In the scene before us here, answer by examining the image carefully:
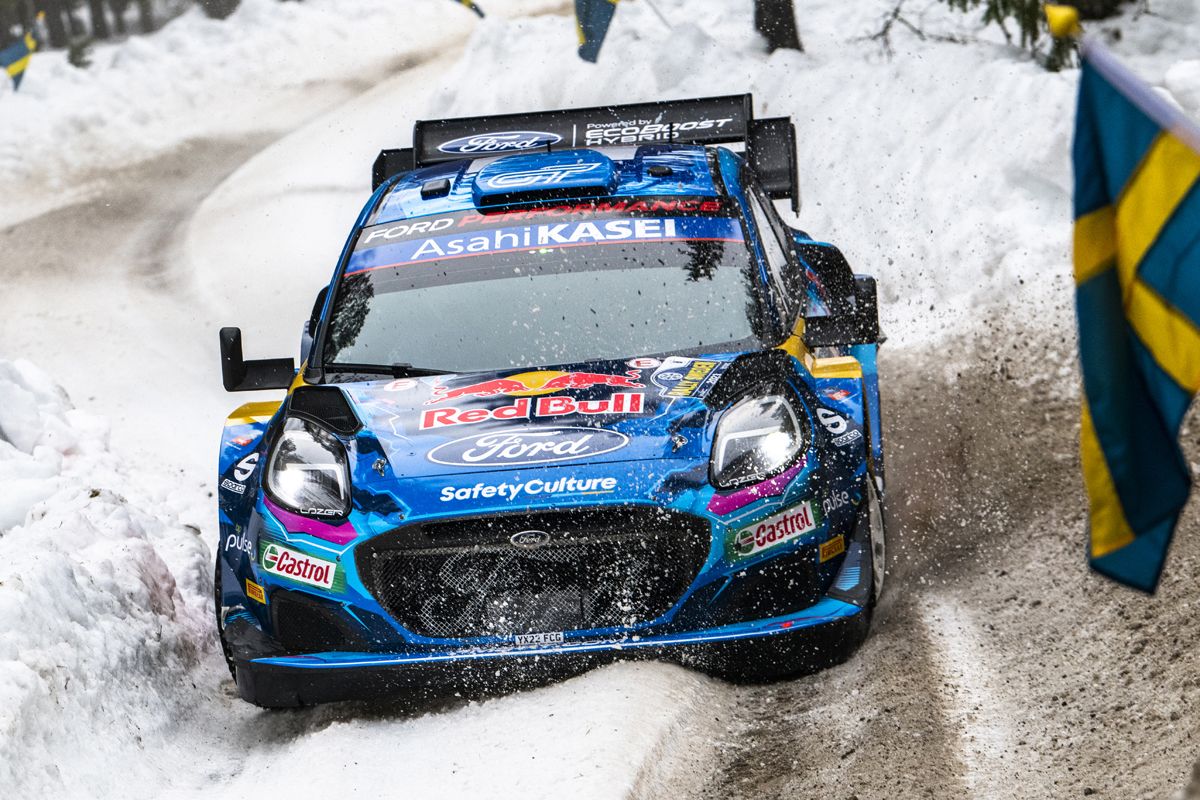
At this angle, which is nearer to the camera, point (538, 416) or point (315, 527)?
point (315, 527)

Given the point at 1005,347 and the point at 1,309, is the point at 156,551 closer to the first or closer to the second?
the point at 1005,347

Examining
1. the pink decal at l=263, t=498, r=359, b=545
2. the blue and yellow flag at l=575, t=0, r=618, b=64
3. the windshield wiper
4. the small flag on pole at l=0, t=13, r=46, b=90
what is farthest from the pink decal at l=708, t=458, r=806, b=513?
the small flag on pole at l=0, t=13, r=46, b=90

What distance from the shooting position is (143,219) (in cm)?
1559

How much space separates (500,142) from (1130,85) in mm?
5112

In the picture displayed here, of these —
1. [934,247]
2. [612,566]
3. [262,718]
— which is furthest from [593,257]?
[934,247]

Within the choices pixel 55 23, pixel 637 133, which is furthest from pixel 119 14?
pixel 637 133

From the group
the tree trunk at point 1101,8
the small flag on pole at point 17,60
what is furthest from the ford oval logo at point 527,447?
the small flag on pole at point 17,60

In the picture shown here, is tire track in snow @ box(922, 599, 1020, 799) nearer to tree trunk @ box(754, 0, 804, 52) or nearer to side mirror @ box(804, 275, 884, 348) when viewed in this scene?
side mirror @ box(804, 275, 884, 348)

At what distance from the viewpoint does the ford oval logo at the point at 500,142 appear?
7.77 m

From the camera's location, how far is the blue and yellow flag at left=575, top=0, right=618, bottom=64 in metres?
13.7

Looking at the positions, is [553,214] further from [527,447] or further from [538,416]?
[527,447]

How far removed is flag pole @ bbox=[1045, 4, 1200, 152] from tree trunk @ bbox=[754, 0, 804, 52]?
11723 millimetres

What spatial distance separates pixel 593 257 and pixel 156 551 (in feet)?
7.54

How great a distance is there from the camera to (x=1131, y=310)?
121 inches
